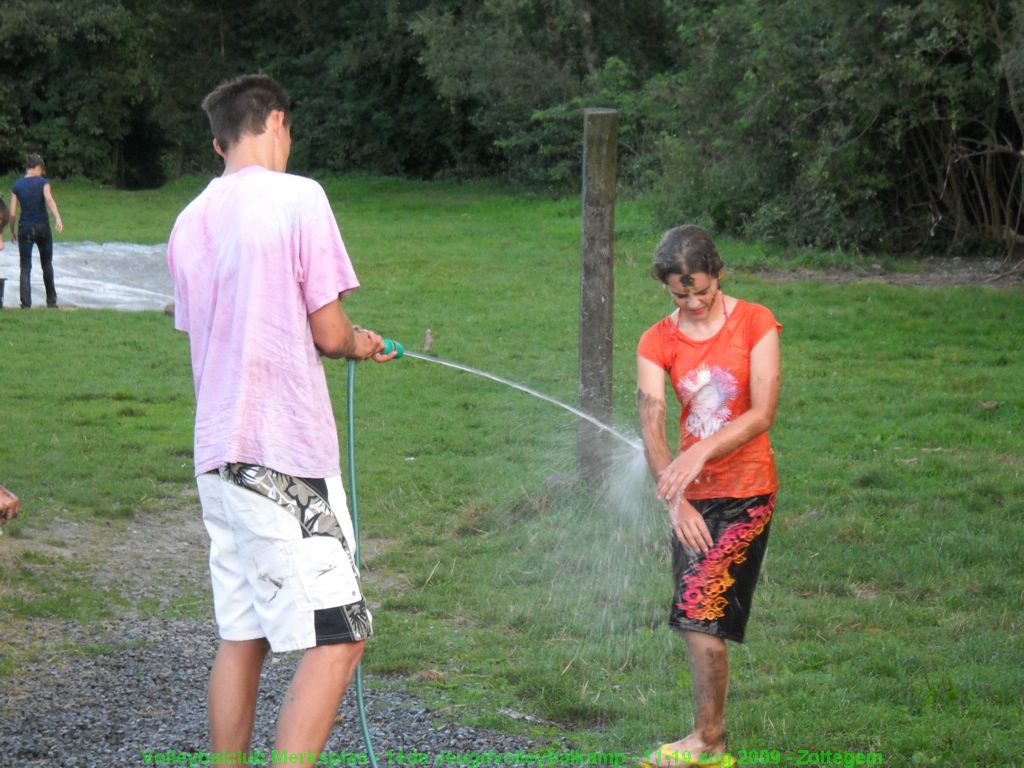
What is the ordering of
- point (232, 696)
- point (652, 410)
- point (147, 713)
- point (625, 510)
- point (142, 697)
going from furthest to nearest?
1. point (625, 510)
2. point (142, 697)
3. point (147, 713)
4. point (652, 410)
5. point (232, 696)

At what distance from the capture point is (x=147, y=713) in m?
4.23

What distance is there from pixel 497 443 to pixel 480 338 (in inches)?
158

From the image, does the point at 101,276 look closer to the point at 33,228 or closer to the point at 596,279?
the point at 33,228

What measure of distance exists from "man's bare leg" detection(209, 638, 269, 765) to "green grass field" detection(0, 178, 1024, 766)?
1.12m

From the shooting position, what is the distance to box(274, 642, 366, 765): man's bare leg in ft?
10.0

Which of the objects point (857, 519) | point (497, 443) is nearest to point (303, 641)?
point (857, 519)

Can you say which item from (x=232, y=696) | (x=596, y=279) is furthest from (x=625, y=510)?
(x=232, y=696)

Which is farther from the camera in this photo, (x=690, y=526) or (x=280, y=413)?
(x=690, y=526)

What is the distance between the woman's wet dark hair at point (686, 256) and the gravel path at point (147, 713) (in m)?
1.53

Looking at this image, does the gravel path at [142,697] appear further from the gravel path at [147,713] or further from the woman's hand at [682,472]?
the woman's hand at [682,472]

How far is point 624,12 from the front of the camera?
94.8 ft

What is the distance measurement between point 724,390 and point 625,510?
2744mm

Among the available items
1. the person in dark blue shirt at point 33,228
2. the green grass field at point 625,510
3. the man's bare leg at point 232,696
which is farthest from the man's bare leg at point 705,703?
the person in dark blue shirt at point 33,228

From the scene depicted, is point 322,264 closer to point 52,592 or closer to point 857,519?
point 52,592
